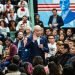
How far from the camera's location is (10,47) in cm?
1379

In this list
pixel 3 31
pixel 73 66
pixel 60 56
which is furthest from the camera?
pixel 3 31

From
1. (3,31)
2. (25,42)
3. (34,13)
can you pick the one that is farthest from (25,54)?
(34,13)

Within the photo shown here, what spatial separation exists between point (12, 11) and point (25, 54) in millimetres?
5482

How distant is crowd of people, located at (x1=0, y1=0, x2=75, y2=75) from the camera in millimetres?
9317

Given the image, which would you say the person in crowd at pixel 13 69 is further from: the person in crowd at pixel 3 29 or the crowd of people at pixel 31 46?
the person in crowd at pixel 3 29

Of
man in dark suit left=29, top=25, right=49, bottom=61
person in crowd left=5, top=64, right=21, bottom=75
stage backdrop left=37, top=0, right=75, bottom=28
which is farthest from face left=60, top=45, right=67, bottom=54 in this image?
stage backdrop left=37, top=0, right=75, bottom=28

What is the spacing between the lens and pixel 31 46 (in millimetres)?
13062

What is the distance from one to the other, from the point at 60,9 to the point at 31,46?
6.03m

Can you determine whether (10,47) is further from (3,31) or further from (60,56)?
(3,31)

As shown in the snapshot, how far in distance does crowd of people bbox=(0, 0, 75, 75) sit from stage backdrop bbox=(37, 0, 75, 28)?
0.62m

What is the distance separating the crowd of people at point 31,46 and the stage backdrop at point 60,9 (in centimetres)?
62

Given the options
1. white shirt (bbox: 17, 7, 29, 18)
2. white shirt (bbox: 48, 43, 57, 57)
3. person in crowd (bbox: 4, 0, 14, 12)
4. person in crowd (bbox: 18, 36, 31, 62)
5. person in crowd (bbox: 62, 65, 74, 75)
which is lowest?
white shirt (bbox: 48, 43, 57, 57)

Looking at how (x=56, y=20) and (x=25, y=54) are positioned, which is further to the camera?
(x=56, y=20)

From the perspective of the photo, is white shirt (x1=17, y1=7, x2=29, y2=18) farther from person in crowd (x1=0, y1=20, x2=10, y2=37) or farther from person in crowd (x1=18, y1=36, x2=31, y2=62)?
person in crowd (x1=18, y1=36, x2=31, y2=62)
